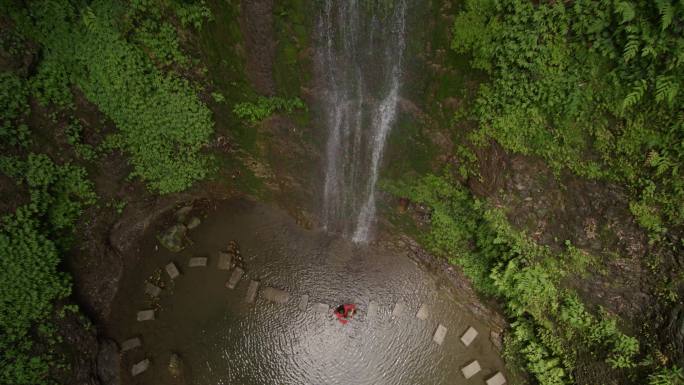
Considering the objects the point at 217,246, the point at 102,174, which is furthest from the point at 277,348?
the point at 102,174

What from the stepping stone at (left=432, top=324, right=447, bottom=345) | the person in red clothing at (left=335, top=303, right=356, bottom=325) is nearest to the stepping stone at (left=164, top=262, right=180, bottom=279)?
the person in red clothing at (left=335, top=303, right=356, bottom=325)

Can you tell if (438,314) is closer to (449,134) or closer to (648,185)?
(449,134)

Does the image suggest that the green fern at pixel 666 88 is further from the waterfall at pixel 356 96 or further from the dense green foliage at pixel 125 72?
the dense green foliage at pixel 125 72

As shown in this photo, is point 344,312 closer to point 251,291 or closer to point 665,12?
point 251,291

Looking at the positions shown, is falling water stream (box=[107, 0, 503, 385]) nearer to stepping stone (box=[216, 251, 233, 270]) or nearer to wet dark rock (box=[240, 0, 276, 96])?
stepping stone (box=[216, 251, 233, 270])

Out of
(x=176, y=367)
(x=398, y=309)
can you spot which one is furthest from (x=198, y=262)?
(x=398, y=309)
